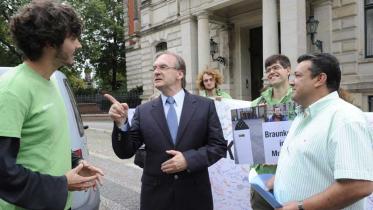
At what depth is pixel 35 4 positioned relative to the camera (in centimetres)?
217

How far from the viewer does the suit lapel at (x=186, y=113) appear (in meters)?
3.37

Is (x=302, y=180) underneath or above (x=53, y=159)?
underneath

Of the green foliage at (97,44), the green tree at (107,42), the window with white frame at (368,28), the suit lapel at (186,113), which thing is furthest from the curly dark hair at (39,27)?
the green tree at (107,42)

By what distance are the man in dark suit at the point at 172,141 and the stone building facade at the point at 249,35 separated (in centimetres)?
1119

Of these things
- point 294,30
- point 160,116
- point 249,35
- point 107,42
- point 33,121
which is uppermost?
point 107,42

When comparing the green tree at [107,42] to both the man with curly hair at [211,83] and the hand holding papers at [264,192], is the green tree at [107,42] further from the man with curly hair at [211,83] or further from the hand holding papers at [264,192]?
the hand holding papers at [264,192]

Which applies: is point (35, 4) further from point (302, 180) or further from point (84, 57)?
point (84, 57)

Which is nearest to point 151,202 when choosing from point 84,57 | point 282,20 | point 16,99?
point 16,99

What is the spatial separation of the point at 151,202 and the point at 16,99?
162 cm

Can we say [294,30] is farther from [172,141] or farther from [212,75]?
[172,141]

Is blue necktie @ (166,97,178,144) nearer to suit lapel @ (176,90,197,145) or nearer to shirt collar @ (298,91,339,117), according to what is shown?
suit lapel @ (176,90,197,145)

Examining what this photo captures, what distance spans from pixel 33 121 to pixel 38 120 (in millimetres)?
26

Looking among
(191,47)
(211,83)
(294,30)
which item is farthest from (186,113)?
(191,47)

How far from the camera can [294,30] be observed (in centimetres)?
1435
